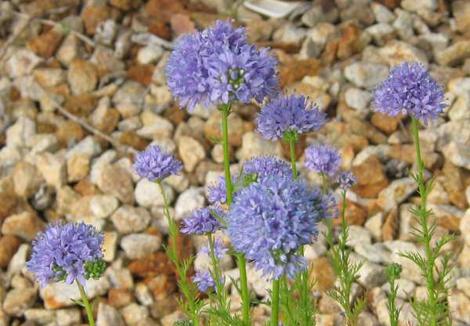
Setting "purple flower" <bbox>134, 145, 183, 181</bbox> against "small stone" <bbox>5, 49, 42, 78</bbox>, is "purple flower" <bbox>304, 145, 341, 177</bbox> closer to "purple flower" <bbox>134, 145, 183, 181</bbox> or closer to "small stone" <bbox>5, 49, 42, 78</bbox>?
"purple flower" <bbox>134, 145, 183, 181</bbox>

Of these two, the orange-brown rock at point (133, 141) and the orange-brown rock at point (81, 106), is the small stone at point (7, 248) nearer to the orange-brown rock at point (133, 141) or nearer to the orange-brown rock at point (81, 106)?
the orange-brown rock at point (133, 141)

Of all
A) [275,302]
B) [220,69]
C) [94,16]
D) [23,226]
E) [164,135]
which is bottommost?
[23,226]

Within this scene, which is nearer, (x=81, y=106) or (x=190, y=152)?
(x=190, y=152)

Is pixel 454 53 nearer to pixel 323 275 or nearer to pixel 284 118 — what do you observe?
pixel 323 275

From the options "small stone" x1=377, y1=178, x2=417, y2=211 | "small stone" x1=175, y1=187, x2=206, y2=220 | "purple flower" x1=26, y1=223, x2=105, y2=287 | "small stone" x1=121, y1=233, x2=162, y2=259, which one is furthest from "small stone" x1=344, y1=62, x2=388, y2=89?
"purple flower" x1=26, y1=223, x2=105, y2=287

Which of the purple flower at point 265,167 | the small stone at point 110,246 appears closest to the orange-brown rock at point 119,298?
the small stone at point 110,246

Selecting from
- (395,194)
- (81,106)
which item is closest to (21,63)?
(81,106)

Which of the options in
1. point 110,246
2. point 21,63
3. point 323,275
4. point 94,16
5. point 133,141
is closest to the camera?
point 323,275
